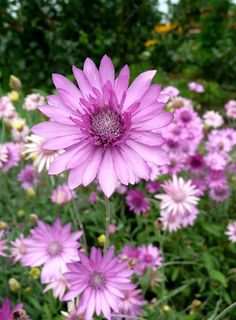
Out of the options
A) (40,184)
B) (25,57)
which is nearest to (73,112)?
(40,184)

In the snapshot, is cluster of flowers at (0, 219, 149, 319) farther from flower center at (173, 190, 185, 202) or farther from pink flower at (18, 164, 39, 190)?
pink flower at (18, 164, 39, 190)

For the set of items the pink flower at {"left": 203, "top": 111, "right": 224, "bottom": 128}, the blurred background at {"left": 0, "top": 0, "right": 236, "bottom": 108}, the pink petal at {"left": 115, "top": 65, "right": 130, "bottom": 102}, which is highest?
the blurred background at {"left": 0, "top": 0, "right": 236, "bottom": 108}

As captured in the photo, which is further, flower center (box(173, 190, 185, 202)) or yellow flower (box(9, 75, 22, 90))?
yellow flower (box(9, 75, 22, 90))

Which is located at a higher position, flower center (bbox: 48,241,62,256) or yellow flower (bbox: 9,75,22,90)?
yellow flower (bbox: 9,75,22,90)

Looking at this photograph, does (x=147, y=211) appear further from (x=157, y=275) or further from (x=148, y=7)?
(x=148, y=7)

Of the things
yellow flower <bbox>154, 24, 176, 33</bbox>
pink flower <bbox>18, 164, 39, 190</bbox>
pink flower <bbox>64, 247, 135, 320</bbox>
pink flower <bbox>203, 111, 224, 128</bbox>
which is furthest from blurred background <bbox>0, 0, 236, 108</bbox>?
pink flower <bbox>64, 247, 135, 320</bbox>

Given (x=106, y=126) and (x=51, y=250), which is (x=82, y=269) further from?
(x=106, y=126)

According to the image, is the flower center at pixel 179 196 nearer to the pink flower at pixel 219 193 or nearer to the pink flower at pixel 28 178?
the pink flower at pixel 219 193
